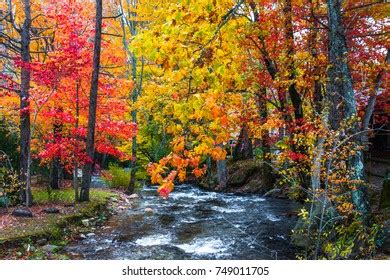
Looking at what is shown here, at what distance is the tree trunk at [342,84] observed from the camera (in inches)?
Answer: 261

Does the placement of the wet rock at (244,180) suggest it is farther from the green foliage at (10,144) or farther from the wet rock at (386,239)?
the wet rock at (386,239)

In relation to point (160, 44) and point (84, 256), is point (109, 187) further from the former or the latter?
point (160, 44)

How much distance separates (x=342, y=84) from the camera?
23.4 ft

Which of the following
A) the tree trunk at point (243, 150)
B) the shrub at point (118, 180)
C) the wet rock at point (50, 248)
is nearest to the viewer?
the wet rock at point (50, 248)

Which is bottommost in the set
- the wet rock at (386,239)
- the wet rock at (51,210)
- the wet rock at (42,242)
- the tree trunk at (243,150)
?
the wet rock at (42,242)

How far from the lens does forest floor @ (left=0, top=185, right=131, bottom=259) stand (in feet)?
25.4

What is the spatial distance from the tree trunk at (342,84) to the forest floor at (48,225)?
19.8 feet

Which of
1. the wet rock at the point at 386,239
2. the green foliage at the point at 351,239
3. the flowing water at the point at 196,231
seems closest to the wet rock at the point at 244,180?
the flowing water at the point at 196,231

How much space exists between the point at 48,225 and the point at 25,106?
367 centimetres

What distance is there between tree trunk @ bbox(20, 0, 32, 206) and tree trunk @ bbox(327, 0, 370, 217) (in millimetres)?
7587

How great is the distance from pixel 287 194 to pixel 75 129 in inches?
344

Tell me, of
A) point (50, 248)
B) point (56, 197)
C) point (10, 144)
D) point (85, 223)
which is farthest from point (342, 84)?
point (10, 144)

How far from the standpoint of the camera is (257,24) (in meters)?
8.93
